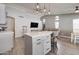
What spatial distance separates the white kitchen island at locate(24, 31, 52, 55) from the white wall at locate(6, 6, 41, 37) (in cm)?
19

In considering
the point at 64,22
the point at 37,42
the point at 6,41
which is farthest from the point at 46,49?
the point at 6,41

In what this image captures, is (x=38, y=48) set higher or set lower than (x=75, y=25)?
lower

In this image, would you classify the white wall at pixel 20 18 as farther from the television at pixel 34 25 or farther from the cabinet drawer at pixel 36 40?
the cabinet drawer at pixel 36 40

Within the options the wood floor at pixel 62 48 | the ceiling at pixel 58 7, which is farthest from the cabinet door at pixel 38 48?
the ceiling at pixel 58 7

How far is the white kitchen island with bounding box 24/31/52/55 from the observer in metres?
1.92

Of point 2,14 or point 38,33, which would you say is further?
point 38,33

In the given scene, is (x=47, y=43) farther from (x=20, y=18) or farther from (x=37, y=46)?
(x=20, y=18)


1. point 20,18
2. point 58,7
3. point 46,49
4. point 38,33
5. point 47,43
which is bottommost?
point 46,49

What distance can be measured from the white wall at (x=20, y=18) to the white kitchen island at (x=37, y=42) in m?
0.19

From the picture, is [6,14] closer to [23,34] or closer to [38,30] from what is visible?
[23,34]

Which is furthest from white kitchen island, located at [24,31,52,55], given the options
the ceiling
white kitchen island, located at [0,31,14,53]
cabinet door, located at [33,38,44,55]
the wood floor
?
the ceiling

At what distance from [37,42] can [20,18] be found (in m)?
0.63

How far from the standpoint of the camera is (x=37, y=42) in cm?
196

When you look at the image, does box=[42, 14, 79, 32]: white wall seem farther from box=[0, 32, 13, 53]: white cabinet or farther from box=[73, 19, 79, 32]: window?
box=[0, 32, 13, 53]: white cabinet
